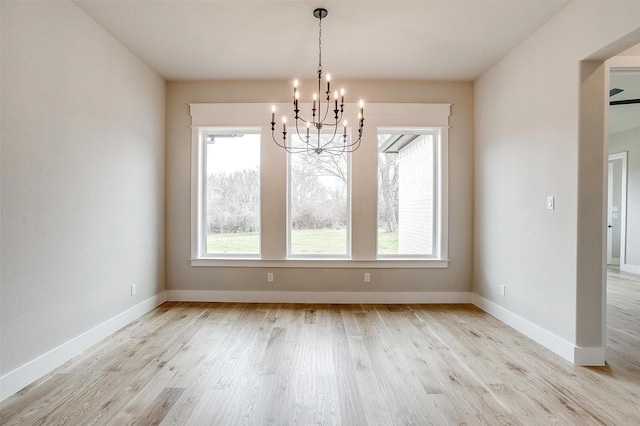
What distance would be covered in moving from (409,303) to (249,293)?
2.02 meters

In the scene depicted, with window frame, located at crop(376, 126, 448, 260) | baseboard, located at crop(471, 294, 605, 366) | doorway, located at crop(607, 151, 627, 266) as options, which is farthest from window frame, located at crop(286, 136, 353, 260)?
doorway, located at crop(607, 151, 627, 266)

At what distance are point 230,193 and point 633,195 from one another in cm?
764

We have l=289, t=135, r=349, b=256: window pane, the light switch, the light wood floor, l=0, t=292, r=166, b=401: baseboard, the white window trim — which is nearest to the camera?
the light wood floor

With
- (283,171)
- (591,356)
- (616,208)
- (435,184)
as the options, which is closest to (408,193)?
(435,184)

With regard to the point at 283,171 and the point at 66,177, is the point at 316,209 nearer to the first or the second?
the point at 283,171

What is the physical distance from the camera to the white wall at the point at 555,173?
2.53m

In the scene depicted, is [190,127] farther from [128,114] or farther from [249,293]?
[249,293]

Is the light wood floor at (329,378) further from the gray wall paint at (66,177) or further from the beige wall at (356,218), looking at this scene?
the beige wall at (356,218)

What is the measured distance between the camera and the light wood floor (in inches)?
74.4

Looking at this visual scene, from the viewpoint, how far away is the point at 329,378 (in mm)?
2295

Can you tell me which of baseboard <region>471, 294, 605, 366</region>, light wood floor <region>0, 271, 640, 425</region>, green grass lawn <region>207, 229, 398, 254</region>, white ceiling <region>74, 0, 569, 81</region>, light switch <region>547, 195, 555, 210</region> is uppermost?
white ceiling <region>74, 0, 569, 81</region>

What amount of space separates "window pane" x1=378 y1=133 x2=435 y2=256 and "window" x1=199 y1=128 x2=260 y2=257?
1.63 m

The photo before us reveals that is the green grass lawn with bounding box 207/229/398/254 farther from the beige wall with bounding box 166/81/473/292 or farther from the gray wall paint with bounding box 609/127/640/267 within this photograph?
the gray wall paint with bounding box 609/127/640/267

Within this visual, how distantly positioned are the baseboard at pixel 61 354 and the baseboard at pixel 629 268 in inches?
327
